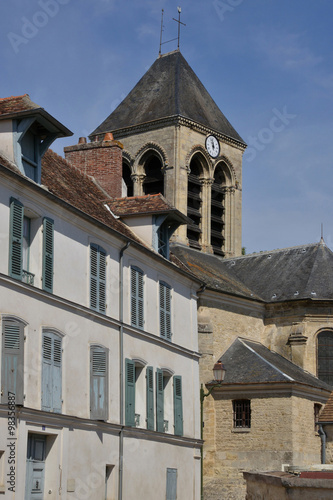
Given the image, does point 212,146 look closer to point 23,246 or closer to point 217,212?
point 217,212

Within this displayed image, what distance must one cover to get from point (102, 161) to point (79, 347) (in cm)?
810

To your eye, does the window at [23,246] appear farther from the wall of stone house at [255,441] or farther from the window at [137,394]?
the wall of stone house at [255,441]

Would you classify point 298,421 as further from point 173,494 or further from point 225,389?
point 173,494

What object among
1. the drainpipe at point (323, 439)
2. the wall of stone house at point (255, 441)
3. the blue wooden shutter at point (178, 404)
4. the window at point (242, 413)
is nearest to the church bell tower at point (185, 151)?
the window at point (242, 413)

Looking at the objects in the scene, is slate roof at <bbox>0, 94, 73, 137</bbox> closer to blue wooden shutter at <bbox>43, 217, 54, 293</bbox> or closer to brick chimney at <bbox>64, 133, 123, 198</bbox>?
blue wooden shutter at <bbox>43, 217, 54, 293</bbox>

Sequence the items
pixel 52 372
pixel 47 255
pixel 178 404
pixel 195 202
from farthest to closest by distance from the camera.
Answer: pixel 195 202
pixel 178 404
pixel 47 255
pixel 52 372

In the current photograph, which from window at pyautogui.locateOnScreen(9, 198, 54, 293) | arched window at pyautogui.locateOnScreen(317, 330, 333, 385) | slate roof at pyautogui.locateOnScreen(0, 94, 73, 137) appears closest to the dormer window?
slate roof at pyautogui.locateOnScreen(0, 94, 73, 137)

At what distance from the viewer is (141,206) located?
69.5 feet

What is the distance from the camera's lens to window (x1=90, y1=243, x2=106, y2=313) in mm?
17156

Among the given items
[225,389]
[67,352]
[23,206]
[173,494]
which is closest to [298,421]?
[225,389]

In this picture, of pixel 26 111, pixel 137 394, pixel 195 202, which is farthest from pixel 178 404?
pixel 195 202

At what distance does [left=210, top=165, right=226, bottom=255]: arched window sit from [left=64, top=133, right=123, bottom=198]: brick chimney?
12.8m

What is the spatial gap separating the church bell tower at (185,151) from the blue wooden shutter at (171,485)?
14.7m

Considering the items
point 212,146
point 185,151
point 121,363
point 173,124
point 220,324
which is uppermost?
point 173,124
